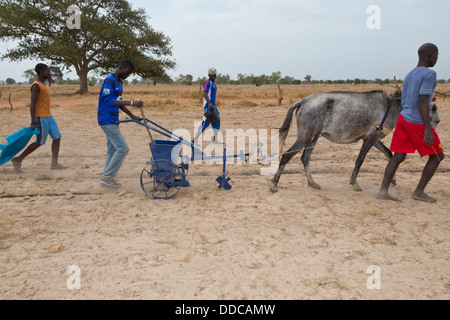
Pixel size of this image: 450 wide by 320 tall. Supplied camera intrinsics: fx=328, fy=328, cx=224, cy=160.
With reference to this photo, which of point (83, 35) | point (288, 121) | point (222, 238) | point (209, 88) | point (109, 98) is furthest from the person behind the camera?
point (83, 35)

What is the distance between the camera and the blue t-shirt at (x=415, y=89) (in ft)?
14.8

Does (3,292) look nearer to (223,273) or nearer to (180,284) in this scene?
(180,284)

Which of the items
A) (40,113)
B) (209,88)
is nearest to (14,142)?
(40,113)

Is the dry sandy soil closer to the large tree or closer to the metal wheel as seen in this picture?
the metal wheel

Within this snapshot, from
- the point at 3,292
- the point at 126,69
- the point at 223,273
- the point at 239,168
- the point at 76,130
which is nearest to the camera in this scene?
the point at 3,292

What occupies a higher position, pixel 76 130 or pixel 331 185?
pixel 76 130

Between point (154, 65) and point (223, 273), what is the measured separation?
27.0 meters

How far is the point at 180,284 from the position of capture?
308 cm

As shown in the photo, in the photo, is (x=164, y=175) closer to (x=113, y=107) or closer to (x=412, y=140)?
(x=113, y=107)

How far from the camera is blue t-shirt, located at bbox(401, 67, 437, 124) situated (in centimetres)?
452

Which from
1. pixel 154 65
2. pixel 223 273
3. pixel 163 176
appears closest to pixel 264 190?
pixel 163 176

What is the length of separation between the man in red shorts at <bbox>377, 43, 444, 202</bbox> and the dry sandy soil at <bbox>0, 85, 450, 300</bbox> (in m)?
0.86

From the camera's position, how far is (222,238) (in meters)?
4.00

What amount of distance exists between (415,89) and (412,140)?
742 millimetres
